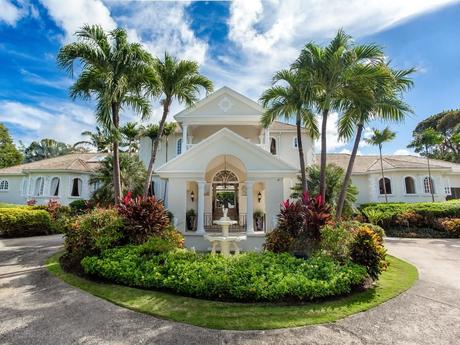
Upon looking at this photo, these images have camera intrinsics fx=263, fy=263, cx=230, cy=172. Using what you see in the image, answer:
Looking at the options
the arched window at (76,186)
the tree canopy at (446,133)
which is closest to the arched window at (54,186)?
the arched window at (76,186)

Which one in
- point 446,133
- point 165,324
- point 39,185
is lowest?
point 165,324

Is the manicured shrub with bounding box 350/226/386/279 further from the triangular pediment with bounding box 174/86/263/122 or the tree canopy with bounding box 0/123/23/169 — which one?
the tree canopy with bounding box 0/123/23/169

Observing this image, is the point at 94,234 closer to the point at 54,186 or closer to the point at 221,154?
the point at 221,154

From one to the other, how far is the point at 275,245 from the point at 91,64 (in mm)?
11499

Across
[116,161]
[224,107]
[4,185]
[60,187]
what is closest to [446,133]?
[224,107]

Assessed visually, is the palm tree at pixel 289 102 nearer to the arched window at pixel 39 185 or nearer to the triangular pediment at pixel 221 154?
the triangular pediment at pixel 221 154

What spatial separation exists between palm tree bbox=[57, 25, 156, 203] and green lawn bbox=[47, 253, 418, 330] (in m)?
6.18

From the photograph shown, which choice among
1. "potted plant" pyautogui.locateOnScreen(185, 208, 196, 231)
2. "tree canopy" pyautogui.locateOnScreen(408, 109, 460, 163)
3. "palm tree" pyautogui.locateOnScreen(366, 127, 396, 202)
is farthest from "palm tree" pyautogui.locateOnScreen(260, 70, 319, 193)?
"tree canopy" pyautogui.locateOnScreen(408, 109, 460, 163)

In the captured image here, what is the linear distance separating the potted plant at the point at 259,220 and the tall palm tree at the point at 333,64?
20.7 feet

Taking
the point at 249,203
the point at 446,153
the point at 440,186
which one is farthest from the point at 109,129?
the point at 446,153

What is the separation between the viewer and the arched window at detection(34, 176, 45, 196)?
25.2m

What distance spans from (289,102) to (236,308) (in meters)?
10.1

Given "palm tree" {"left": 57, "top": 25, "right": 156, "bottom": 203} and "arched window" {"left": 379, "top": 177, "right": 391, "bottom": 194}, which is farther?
"arched window" {"left": 379, "top": 177, "right": 391, "bottom": 194}

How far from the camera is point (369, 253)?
313 inches
